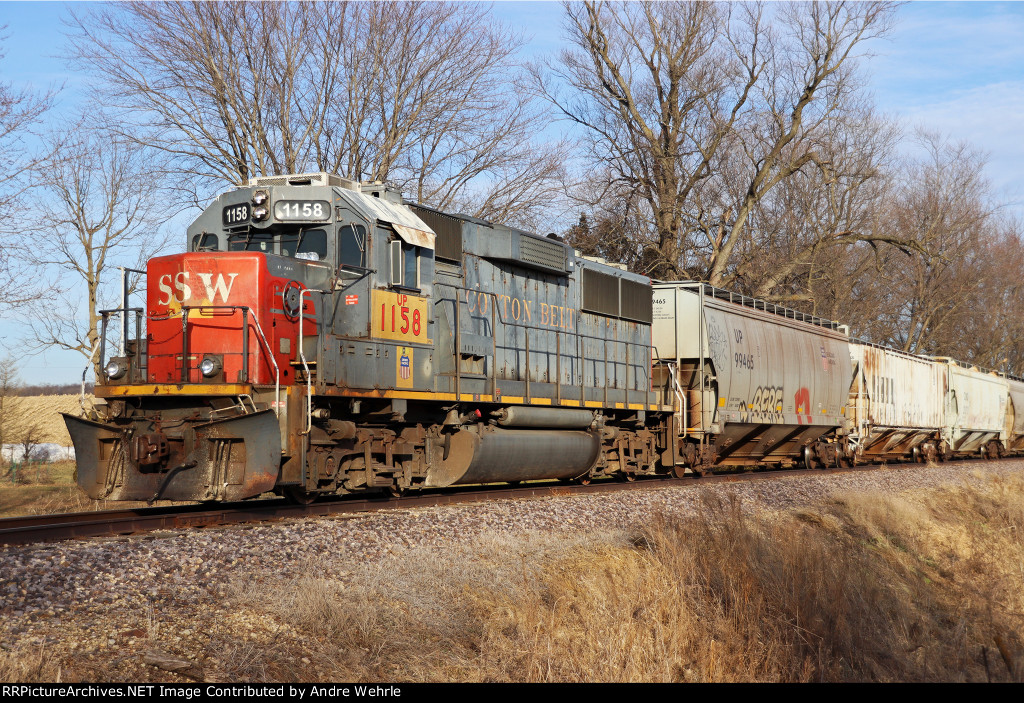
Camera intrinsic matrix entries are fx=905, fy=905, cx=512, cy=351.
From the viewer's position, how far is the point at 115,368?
1029 cm

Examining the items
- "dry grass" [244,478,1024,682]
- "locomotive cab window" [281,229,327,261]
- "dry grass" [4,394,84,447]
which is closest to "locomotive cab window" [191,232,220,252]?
"locomotive cab window" [281,229,327,261]

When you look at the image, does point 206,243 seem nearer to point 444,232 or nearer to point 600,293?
point 444,232

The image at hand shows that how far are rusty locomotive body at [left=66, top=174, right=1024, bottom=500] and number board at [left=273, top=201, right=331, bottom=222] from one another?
0.06 feet

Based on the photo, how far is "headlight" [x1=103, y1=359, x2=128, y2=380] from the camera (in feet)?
33.6

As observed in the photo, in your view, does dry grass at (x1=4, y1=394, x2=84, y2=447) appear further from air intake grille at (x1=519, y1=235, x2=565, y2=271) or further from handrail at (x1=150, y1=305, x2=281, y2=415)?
handrail at (x1=150, y1=305, x2=281, y2=415)

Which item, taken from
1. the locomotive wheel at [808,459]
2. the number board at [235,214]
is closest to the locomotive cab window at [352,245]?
the number board at [235,214]

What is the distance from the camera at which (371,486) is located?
11188 mm

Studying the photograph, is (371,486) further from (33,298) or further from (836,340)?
(836,340)

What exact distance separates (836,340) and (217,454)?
18.9 m

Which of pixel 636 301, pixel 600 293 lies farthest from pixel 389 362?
pixel 636 301

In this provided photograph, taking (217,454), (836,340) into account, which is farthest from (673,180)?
(217,454)

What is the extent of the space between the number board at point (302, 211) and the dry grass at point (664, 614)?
4.57m

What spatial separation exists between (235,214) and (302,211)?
36.2 inches

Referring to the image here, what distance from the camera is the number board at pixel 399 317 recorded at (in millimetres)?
10852
